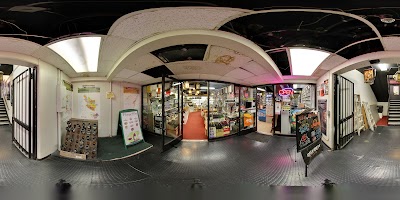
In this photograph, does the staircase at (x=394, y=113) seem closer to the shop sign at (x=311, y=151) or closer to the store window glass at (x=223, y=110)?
the shop sign at (x=311, y=151)

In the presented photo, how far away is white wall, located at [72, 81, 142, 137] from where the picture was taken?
935mm

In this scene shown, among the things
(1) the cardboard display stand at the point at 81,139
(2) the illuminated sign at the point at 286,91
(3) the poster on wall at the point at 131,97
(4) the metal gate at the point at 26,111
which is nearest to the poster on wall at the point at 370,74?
(2) the illuminated sign at the point at 286,91

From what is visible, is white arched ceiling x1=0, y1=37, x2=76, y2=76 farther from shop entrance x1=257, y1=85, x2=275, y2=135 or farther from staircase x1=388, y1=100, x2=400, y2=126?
staircase x1=388, y1=100, x2=400, y2=126

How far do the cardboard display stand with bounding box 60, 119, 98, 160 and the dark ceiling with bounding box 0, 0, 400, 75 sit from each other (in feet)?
1.77

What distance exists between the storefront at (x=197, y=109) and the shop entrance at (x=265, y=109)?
0.05 meters

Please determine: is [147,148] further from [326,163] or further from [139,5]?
[326,163]

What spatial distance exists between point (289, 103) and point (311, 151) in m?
0.63

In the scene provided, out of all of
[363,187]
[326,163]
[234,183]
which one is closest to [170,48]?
[234,183]

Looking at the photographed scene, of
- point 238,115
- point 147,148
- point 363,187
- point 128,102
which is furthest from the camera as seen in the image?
point 238,115

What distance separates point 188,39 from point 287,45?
27.9 inches

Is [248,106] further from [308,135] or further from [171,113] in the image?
[171,113]

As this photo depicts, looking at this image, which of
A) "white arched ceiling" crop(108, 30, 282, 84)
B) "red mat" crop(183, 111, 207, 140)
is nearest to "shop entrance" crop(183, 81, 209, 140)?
"red mat" crop(183, 111, 207, 140)

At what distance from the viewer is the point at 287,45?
1.06 m

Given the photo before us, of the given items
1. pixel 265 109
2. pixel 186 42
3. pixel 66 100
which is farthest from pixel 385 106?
pixel 66 100
